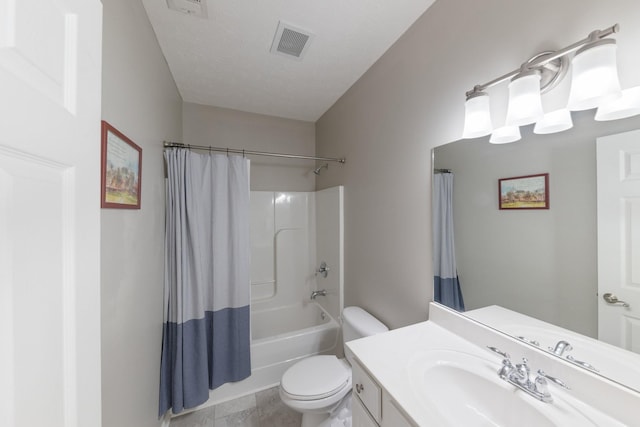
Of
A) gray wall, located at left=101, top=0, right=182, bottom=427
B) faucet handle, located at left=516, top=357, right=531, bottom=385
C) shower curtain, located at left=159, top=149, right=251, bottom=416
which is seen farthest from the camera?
shower curtain, located at left=159, top=149, right=251, bottom=416

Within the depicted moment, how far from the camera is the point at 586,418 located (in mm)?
616

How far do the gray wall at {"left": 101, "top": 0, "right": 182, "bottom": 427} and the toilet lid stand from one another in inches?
30.3

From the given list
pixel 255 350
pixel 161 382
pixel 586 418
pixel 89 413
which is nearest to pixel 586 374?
pixel 586 418

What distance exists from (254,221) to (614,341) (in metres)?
2.41

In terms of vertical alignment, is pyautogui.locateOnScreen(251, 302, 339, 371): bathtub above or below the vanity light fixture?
below

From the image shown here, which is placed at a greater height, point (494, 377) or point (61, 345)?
Result: point (61, 345)

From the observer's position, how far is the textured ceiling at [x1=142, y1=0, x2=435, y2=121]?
1187 mm

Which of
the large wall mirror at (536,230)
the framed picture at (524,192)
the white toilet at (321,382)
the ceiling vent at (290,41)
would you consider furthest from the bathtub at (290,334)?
the ceiling vent at (290,41)

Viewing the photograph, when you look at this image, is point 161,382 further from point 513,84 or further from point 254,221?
point 513,84

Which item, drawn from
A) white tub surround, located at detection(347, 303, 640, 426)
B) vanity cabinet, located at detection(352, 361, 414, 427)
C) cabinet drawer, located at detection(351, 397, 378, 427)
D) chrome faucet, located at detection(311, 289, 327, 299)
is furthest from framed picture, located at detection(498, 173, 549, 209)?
chrome faucet, located at detection(311, 289, 327, 299)

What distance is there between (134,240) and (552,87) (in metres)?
1.80

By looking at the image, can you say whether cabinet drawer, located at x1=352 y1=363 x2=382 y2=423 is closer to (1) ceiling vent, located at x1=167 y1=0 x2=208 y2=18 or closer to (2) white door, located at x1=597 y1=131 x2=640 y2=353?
(2) white door, located at x1=597 y1=131 x2=640 y2=353

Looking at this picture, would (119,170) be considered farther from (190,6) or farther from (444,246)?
(444,246)

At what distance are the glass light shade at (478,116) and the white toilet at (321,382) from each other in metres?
1.22
